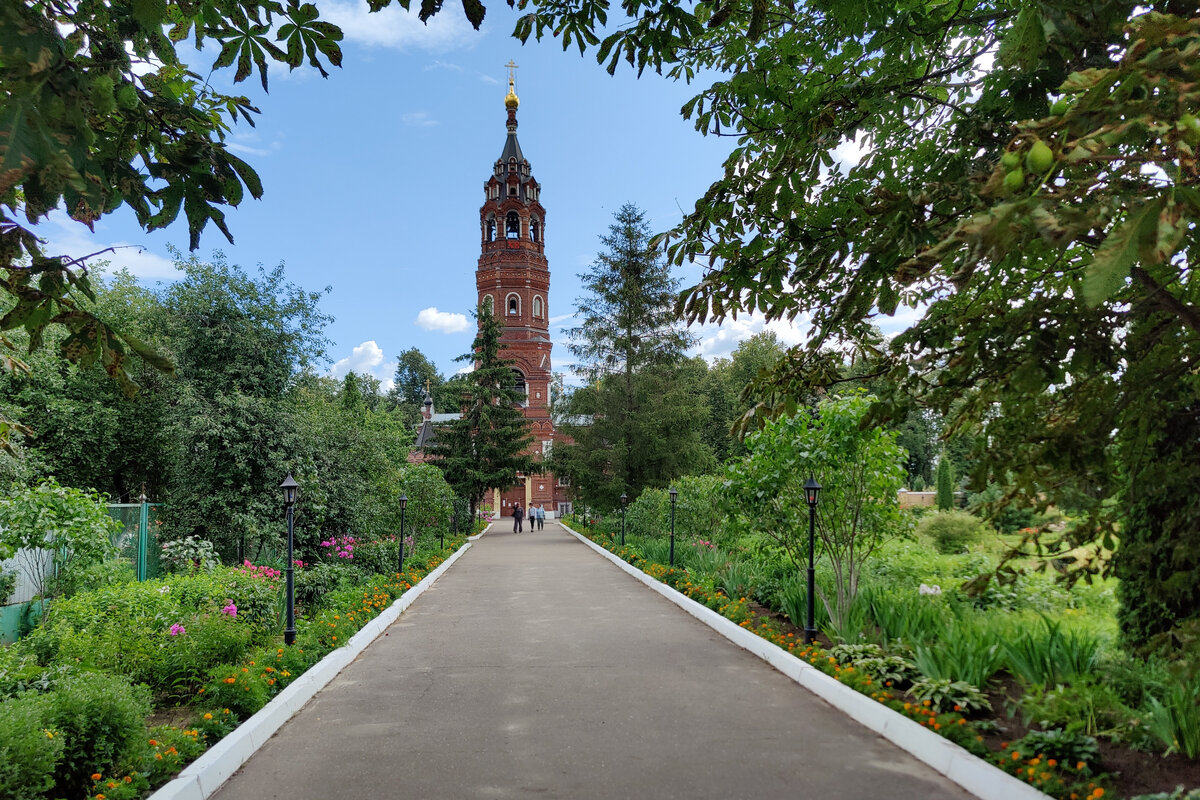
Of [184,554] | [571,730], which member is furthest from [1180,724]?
[184,554]

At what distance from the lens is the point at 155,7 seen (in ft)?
6.70

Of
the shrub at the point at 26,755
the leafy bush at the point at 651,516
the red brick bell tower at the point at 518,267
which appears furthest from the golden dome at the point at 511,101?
the shrub at the point at 26,755

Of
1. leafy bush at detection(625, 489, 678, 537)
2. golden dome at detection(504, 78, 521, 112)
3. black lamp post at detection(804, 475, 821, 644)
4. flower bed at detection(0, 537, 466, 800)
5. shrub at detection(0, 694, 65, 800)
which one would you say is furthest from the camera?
golden dome at detection(504, 78, 521, 112)

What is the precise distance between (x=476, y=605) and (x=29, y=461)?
1342 centimetres

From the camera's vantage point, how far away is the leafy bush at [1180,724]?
13.1 feet

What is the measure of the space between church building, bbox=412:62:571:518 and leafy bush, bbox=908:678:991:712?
45.0 meters

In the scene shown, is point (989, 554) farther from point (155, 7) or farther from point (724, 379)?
point (724, 379)

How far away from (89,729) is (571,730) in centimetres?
312

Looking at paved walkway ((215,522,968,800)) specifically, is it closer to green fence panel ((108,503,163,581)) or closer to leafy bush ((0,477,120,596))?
leafy bush ((0,477,120,596))

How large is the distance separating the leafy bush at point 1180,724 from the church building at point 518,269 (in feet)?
152

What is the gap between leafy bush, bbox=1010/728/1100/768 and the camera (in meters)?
3.98

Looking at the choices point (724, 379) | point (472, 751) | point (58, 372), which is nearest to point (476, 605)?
point (472, 751)

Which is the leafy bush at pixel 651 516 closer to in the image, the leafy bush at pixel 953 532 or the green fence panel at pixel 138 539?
the leafy bush at pixel 953 532

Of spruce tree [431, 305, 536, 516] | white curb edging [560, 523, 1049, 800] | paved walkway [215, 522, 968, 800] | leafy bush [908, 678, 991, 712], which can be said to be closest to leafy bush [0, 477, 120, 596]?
paved walkway [215, 522, 968, 800]
